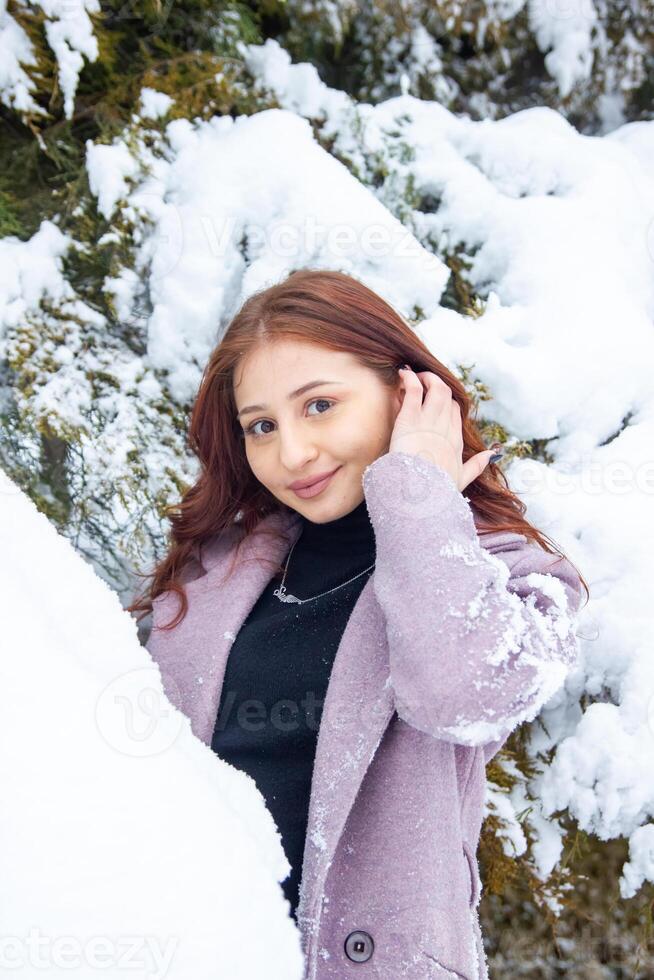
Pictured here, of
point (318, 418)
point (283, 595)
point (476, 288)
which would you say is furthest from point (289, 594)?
point (476, 288)

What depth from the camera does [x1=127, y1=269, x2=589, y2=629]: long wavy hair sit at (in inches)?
63.9

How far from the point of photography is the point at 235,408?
6.23ft

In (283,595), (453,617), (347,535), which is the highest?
(453,617)

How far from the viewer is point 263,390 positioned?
158 centimetres

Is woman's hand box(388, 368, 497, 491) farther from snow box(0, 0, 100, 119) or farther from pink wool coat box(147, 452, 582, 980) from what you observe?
snow box(0, 0, 100, 119)

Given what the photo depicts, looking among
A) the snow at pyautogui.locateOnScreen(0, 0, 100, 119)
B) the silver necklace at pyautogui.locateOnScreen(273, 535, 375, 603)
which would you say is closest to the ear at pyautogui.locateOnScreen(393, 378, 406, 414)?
the silver necklace at pyautogui.locateOnScreen(273, 535, 375, 603)

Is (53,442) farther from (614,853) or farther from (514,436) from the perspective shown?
(614,853)

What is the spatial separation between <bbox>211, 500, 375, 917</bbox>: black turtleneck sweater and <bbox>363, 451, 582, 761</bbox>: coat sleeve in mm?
267

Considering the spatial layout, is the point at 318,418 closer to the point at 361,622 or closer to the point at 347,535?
the point at 347,535

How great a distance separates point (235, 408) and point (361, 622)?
714 mm

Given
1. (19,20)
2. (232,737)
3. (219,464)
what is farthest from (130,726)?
(19,20)

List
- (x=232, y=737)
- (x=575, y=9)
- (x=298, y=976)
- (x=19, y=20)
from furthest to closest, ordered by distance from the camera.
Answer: (x=575, y=9) → (x=19, y=20) → (x=232, y=737) → (x=298, y=976)

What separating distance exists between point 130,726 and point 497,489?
1026 millimetres

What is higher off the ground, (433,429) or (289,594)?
(433,429)
